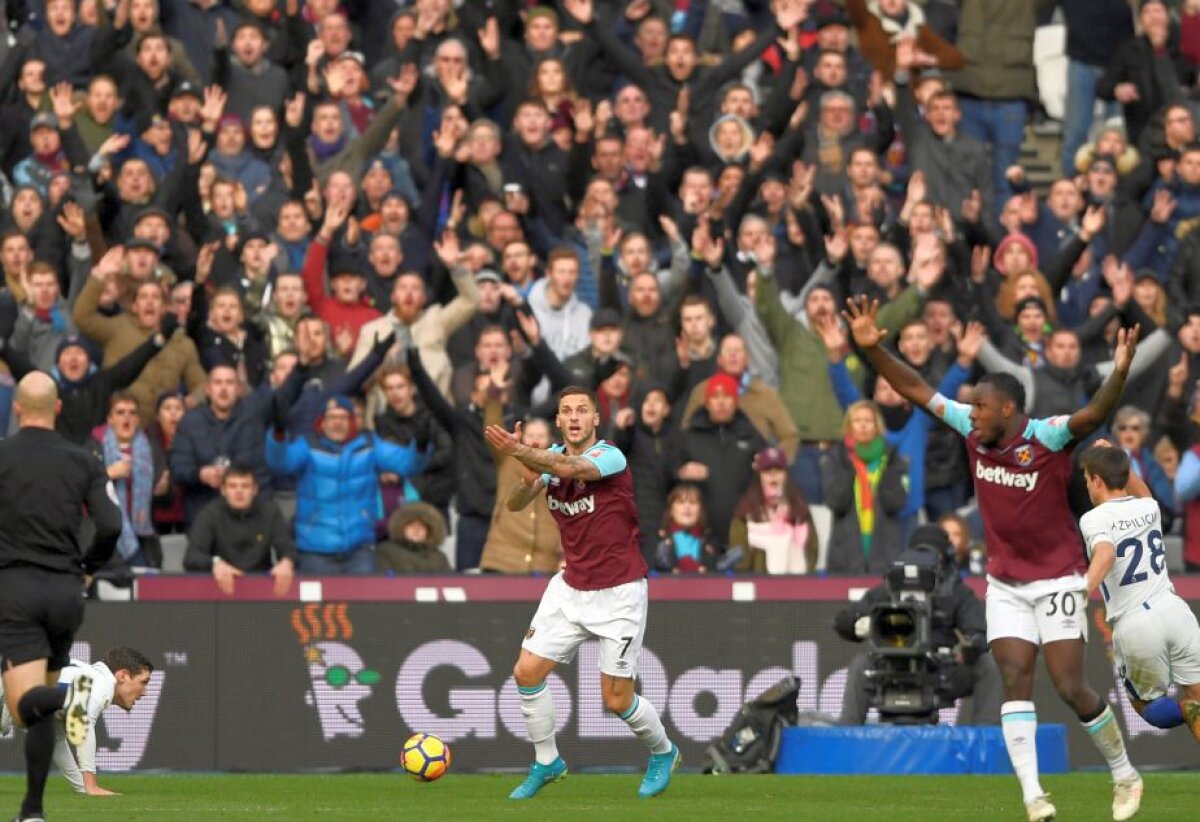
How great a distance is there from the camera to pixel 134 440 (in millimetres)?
18781

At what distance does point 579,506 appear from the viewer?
48.5 feet

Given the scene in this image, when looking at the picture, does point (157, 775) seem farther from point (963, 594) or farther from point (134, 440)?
point (963, 594)

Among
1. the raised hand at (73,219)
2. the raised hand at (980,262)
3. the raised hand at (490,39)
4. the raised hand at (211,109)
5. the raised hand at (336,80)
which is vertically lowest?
the raised hand at (980,262)

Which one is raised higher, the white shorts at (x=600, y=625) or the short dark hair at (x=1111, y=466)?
the short dark hair at (x=1111, y=466)

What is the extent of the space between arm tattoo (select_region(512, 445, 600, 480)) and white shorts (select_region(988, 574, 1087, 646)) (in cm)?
251

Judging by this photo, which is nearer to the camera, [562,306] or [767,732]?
[767,732]

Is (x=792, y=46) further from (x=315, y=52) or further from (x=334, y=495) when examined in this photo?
(x=334, y=495)

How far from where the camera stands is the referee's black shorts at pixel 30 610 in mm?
12250

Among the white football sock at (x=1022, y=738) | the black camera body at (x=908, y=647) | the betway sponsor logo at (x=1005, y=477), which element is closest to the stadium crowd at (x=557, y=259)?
the black camera body at (x=908, y=647)

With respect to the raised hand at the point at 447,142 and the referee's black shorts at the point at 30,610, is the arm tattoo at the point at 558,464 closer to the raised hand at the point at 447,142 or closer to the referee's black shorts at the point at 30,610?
the referee's black shorts at the point at 30,610

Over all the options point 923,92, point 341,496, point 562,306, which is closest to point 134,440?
point 341,496

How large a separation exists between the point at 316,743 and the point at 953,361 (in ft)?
19.0

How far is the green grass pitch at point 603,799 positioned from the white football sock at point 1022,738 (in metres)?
0.48

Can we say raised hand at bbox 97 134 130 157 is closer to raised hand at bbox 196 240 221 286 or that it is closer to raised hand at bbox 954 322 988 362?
raised hand at bbox 196 240 221 286
